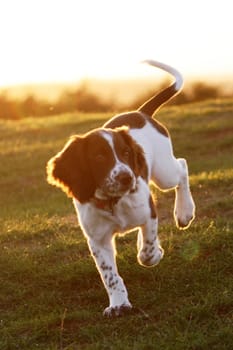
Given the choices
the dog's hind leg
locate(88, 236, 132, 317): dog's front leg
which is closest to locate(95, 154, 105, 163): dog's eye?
locate(88, 236, 132, 317): dog's front leg

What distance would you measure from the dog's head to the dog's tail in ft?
5.37

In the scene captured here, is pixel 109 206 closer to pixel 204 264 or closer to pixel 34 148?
pixel 204 264

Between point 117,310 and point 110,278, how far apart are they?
21 cm

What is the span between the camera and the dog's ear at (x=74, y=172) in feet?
16.8

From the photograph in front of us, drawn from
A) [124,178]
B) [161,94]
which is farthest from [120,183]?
[161,94]

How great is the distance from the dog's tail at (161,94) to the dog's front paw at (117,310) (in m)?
2.10

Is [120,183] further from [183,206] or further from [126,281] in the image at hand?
[183,206]

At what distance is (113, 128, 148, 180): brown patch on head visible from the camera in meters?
5.09

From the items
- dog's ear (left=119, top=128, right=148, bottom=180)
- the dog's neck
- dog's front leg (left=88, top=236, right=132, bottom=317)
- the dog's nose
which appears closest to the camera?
the dog's nose

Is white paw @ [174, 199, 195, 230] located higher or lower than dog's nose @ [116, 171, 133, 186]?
lower

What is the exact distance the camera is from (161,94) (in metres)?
6.96

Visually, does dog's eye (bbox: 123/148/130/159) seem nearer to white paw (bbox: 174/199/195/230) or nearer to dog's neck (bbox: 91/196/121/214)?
dog's neck (bbox: 91/196/121/214)

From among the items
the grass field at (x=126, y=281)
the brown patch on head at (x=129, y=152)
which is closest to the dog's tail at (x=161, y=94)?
the grass field at (x=126, y=281)

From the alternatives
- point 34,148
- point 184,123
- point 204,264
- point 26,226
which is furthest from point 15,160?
point 204,264
